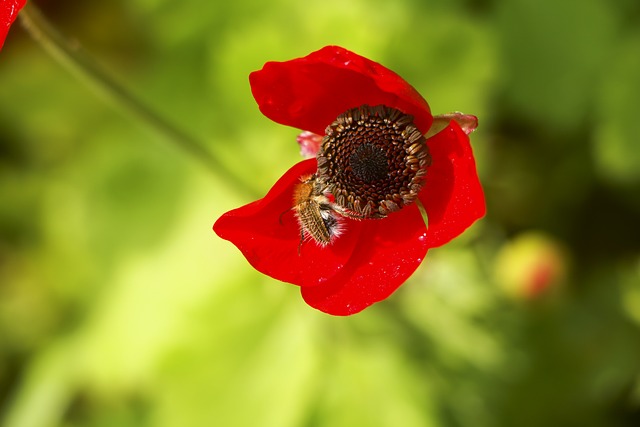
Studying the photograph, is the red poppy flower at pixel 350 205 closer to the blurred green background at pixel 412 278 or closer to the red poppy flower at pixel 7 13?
the red poppy flower at pixel 7 13

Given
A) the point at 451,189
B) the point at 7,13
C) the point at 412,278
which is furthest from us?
the point at 412,278

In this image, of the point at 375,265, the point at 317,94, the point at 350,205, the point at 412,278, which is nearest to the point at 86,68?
the point at 317,94

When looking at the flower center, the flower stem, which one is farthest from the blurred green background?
the flower center

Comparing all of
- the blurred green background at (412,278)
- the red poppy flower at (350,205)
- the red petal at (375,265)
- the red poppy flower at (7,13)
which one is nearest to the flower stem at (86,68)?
the red poppy flower at (7,13)

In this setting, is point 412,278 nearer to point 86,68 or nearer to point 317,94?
point 317,94

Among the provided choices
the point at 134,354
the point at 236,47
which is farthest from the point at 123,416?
the point at 236,47

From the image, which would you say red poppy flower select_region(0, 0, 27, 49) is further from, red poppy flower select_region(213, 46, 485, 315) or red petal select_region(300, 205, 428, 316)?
red petal select_region(300, 205, 428, 316)
